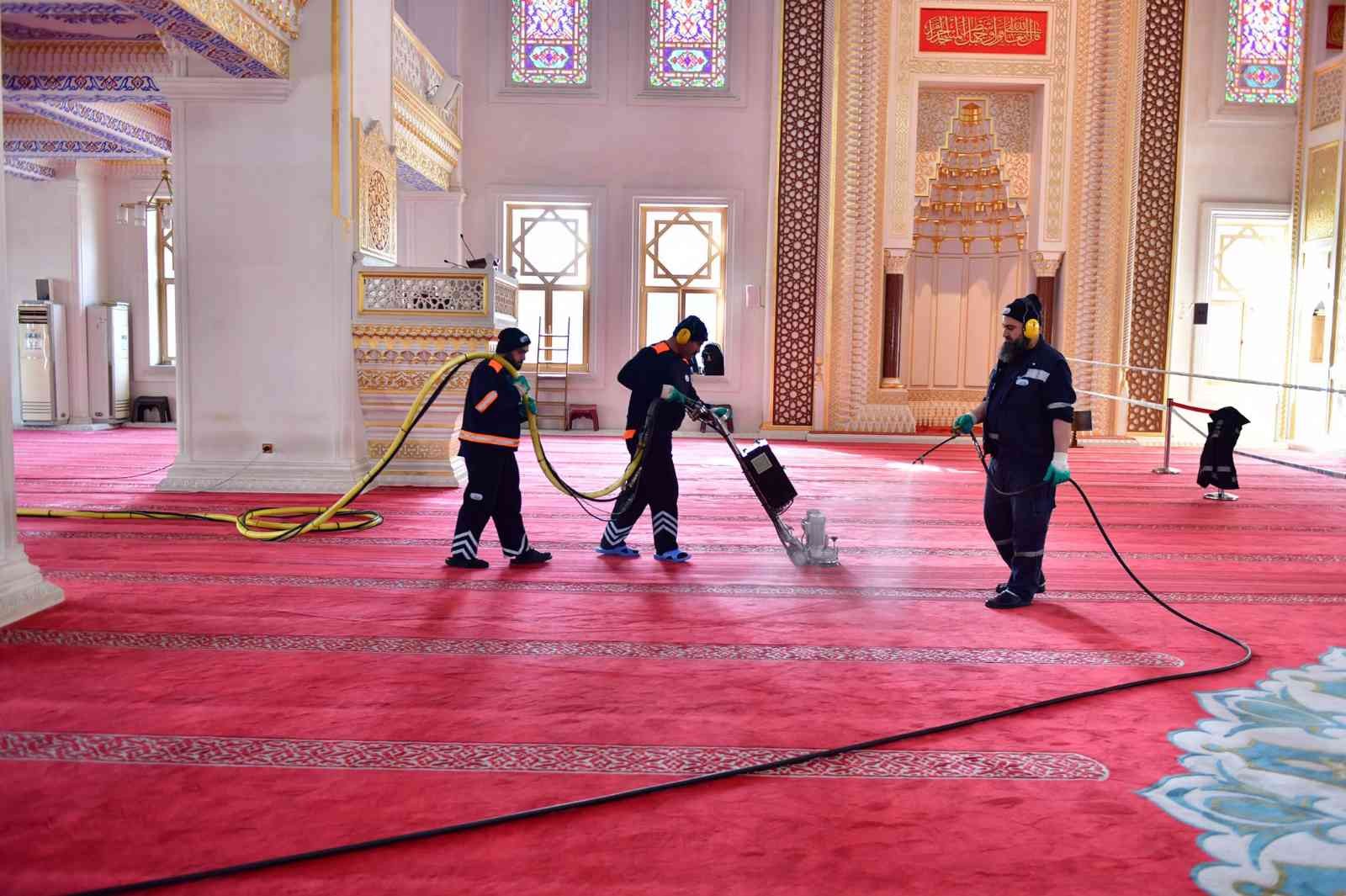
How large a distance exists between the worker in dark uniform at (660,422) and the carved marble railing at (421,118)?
391cm

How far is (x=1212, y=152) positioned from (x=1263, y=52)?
3.56ft

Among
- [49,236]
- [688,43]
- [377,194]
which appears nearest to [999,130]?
[688,43]

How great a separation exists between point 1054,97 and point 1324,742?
29.7 ft

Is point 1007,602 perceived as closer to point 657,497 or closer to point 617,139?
point 657,497

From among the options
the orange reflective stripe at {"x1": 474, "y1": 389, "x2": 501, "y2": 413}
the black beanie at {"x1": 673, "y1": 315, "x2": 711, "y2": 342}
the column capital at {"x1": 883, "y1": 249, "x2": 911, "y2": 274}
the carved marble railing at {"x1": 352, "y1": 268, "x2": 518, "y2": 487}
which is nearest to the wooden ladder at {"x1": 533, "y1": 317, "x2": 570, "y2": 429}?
the column capital at {"x1": 883, "y1": 249, "x2": 911, "y2": 274}

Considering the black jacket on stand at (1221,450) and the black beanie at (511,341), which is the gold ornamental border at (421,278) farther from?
the black jacket on stand at (1221,450)

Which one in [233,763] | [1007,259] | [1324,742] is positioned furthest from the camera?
[1007,259]

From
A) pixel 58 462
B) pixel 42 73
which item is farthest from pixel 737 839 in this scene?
pixel 42 73

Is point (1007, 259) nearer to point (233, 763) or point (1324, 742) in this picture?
point (1324, 742)

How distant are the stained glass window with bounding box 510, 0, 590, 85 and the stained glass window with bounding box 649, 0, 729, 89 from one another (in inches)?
27.1

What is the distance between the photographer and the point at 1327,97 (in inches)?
392

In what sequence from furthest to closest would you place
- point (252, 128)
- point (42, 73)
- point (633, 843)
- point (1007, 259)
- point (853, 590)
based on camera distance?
1. point (1007, 259)
2. point (42, 73)
3. point (252, 128)
4. point (853, 590)
5. point (633, 843)

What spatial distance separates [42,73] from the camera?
7234 millimetres

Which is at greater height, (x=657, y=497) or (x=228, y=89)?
(x=228, y=89)
